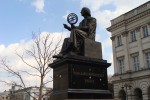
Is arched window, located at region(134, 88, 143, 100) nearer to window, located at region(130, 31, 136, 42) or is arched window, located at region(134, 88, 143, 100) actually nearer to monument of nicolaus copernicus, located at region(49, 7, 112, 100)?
window, located at region(130, 31, 136, 42)

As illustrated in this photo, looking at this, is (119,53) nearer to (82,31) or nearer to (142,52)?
(142,52)

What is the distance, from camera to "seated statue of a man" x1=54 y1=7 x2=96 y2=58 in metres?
9.80

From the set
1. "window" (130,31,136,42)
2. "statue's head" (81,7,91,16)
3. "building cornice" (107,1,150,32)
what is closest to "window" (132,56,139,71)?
"window" (130,31,136,42)

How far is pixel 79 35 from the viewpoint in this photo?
999 centimetres

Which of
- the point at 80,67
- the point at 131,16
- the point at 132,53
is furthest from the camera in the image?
the point at 131,16

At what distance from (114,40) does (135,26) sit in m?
4.59

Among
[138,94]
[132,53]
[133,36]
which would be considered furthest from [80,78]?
[133,36]

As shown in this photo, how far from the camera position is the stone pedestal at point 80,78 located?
8820 mm

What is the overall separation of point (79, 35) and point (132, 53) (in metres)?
27.6

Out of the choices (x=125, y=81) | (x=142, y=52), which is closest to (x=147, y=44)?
(x=142, y=52)

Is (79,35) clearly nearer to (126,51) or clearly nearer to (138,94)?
(138,94)

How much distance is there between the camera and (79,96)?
877 centimetres

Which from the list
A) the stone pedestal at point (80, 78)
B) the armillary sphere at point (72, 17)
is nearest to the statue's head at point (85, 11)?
the armillary sphere at point (72, 17)

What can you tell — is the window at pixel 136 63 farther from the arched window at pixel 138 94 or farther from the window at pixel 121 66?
the arched window at pixel 138 94
